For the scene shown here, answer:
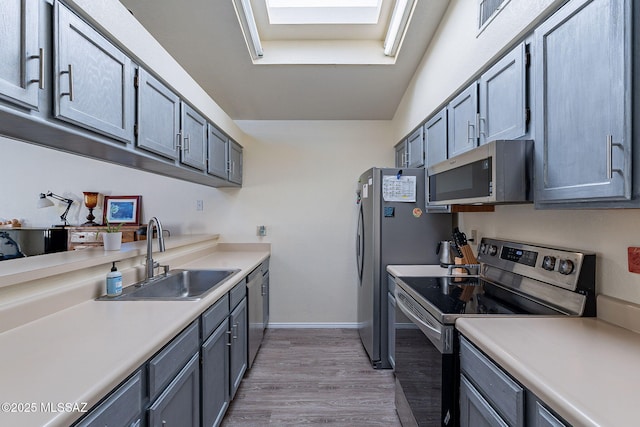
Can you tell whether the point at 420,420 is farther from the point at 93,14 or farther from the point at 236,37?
the point at 236,37

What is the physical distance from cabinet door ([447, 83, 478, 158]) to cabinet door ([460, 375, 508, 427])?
4.11ft

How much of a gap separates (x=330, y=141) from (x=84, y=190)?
2.84 meters

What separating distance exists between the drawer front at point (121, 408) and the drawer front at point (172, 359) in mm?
69

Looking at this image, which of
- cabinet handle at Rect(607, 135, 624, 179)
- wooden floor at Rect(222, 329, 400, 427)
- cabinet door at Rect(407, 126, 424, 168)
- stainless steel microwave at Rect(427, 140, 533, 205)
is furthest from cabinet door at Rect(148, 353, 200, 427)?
cabinet door at Rect(407, 126, 424, 168)

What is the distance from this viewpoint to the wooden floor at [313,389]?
1.99m

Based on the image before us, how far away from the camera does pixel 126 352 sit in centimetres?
94

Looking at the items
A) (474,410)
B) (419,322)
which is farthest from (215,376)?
(474,410)

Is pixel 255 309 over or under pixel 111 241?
under

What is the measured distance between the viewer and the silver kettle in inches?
94.6

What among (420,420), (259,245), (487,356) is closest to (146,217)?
(259,245)

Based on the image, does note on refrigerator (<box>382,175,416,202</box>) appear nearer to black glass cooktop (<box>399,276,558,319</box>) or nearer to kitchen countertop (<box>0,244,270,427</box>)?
black glass cooktop (<box>399,276,558,319</box>)

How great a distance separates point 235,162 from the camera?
10.6ft

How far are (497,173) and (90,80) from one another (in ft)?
5.67

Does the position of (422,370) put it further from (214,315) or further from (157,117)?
(157,117)
